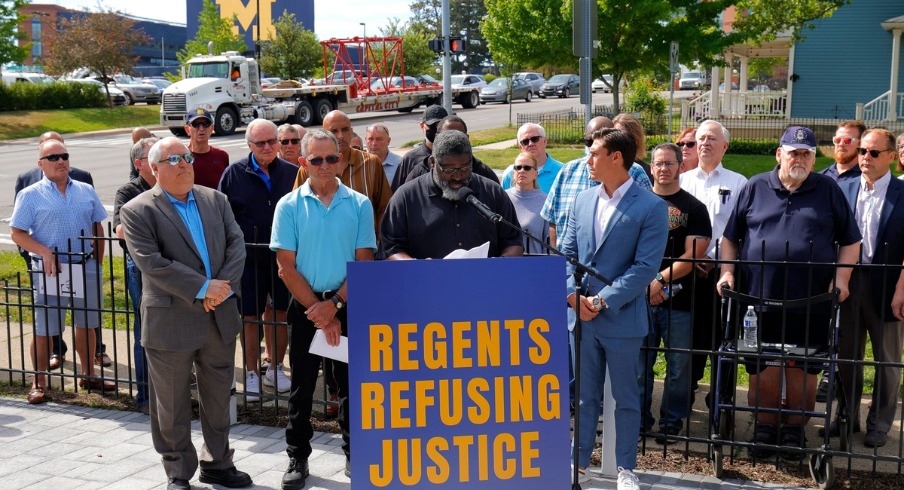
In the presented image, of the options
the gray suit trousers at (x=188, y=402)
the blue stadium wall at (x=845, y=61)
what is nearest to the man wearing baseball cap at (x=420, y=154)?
the gray suit trousers at (x=188, y=402)

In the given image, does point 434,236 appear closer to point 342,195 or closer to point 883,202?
point 342,195

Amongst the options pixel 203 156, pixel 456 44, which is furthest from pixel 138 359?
pixel 456 44

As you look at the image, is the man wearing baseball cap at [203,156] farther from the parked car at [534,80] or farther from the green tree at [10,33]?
the parked car at [534,80]

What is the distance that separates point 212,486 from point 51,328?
A: 244cm

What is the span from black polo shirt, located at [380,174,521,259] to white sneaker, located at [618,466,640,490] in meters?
1.36

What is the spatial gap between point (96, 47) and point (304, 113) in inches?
433

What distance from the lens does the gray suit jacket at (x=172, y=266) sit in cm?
484

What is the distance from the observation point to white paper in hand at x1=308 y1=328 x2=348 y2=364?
5.03 m

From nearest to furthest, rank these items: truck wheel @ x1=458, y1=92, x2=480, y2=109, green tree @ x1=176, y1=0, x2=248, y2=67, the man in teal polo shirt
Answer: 1. the man in teal polo shirt
2. green tree @ x1=176, y1=0, x2=248, y2=67
3. truck wheel @ x1=458, y1=92, x2=480, y2=109

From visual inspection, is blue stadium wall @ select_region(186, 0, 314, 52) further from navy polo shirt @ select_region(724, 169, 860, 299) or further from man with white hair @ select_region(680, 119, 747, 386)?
navy polo shirt @ select_region(724, 169, 860, 299)

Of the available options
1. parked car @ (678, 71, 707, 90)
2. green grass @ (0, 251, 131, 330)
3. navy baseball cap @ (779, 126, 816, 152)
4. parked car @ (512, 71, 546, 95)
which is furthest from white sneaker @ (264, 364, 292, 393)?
parked car @ (678, 71, 707, 90)

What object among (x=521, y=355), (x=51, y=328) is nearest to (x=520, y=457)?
(x=521, y=355)

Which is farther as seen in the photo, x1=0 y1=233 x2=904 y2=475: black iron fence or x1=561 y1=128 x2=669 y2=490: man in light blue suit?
x1=0 y1=233 x2=904 y2=475: black iron fence

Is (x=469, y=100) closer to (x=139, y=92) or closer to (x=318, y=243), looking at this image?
(x=139, y=92)
